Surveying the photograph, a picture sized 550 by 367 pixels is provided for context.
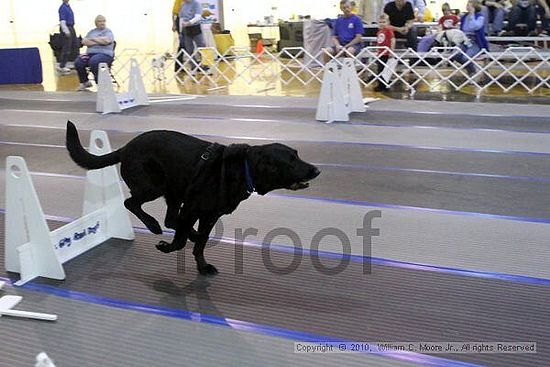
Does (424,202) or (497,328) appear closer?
(497,328)

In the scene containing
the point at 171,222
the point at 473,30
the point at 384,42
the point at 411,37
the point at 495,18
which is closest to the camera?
the point at 171,222

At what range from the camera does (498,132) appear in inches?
255

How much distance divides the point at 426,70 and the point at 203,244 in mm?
9533

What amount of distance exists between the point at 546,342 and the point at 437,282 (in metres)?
0.65

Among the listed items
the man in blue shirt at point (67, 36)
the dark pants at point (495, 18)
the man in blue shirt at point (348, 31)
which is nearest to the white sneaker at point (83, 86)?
the man in blue shirt at point (67, 36)

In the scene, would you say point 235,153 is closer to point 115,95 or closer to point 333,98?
point 333,98

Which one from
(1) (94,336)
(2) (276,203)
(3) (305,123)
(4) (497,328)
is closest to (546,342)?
(4) (497,328)

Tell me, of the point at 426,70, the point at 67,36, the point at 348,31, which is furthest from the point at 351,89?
the point at 67,36

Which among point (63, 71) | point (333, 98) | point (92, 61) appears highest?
point (92, 61)

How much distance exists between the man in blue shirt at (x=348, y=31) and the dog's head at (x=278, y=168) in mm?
7907

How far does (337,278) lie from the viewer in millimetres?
3055

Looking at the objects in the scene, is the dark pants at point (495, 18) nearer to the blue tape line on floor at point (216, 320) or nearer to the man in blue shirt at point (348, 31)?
the man in blue shirt at point (348, 31)

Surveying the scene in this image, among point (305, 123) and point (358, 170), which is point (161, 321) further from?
point (305, 123)

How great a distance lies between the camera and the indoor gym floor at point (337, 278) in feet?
8.03
